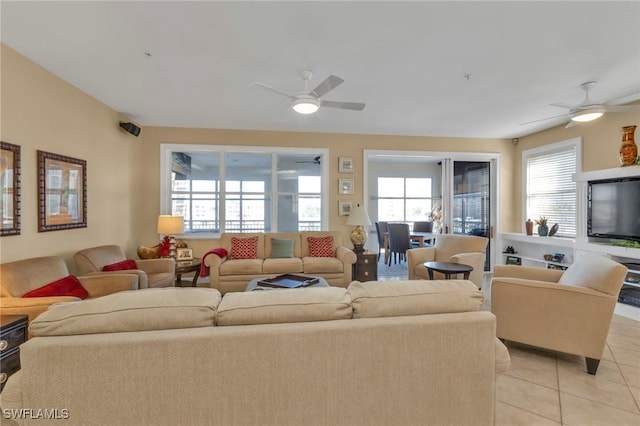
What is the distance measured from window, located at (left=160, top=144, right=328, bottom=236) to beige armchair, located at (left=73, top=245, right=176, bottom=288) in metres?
1.31

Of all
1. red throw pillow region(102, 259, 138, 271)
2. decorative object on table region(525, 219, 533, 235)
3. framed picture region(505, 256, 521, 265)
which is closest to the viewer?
red throw pillow region(102, 259, 138, 271)

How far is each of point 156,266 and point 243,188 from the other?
2.01 m

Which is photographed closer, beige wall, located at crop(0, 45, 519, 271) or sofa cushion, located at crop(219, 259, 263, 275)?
beige wall, located at crop(0, 45, 519, 271)

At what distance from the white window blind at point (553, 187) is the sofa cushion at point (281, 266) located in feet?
14.2

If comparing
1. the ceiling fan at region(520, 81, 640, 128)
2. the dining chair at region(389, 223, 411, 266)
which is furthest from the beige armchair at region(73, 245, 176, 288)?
the ceiling fan at region(520, 81, 640, 128)

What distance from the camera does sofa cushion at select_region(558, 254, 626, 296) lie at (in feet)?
7.22

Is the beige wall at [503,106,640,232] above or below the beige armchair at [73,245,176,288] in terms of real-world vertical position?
above

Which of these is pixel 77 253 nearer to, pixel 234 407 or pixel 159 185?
pixel 159 185

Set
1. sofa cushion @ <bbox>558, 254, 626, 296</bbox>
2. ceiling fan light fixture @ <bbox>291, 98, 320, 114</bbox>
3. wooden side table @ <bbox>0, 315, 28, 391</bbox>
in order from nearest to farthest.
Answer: wooden side table @ <bbox>0, 315, 28, 391</bbox>, sofa cushion @ <bbox>558, 254, 626, 296</bbox>, ceiling fan light fixture @ <bbox>291, 98, 320, 114</bbox>

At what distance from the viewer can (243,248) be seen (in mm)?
4410

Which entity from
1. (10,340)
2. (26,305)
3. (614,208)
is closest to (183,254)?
(26,305)

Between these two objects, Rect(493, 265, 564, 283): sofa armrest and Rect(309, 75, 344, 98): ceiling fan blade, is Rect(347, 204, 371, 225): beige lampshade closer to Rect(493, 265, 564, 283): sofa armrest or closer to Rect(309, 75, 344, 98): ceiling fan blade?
Rect(493, 265, 564, 283): sofa armrest

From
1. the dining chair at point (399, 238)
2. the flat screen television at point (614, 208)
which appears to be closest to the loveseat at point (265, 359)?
the flat screen television at point (614, 208)

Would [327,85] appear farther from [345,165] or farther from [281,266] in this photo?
[345,165]
